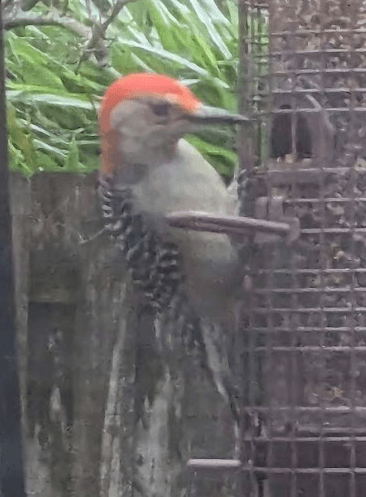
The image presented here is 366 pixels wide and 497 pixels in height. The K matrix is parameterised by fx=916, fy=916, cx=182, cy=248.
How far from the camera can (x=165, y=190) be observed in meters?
1.05

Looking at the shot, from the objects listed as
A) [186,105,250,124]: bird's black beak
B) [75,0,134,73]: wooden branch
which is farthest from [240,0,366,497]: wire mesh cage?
[75,0,134,73]: wooden branch

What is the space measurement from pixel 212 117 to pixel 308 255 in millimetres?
186

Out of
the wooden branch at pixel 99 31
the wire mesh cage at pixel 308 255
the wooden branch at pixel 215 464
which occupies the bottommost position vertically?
the wooden branch at pixel 215 464

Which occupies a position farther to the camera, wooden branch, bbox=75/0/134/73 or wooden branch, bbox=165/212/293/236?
wooden branch, bbox=75/0/134/73

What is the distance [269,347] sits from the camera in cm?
101

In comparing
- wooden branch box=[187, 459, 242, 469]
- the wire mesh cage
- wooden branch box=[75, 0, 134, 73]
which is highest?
wooden branch box=[75, 0, 134, 73]

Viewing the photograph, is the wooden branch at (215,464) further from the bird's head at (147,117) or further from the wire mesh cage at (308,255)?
the bird's head at (147,117)

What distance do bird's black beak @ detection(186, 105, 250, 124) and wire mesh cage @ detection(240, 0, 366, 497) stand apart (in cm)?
2

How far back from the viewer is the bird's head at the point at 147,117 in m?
1.02

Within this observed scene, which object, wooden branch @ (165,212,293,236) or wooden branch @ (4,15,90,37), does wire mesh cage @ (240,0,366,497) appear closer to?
wooden branch @ (165,212,293,236)

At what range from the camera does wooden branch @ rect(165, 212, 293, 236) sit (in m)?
0.90

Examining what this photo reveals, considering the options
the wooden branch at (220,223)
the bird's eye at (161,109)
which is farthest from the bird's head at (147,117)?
the wooden branch at (220,223)

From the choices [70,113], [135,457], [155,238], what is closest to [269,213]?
[155,238]

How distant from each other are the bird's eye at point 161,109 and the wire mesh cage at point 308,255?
A: 9 cm
